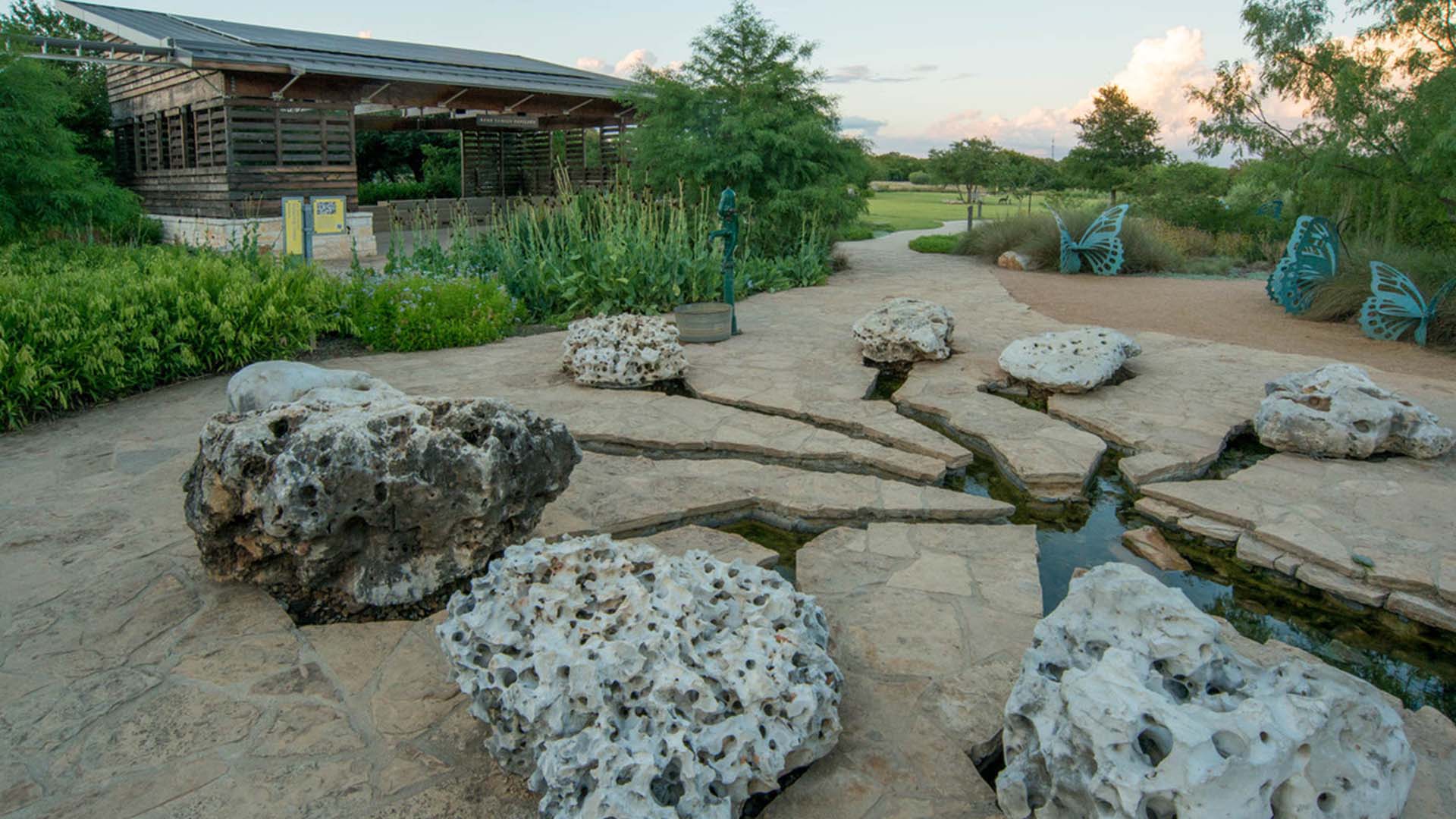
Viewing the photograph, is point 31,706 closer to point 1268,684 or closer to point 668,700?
point 668,700

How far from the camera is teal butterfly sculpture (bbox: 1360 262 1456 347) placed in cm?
725

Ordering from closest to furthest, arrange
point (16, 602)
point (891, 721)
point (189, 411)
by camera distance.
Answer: point (891, 721) < point (16, 602) < point (189, 411)

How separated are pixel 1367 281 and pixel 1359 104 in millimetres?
2060

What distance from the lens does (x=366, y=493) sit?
2850 millimetres

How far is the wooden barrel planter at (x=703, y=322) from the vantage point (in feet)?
24.1

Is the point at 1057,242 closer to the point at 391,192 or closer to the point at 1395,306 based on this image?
the point at 1395,306

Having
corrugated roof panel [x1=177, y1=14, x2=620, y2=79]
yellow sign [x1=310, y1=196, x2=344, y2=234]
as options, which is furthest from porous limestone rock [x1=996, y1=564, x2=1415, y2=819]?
corrugated roof panel [x1=177, y1=14, x2=620, y2=79]

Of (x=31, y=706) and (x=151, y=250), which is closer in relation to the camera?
(x=31, y=706)

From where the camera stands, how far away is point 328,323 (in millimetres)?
7055

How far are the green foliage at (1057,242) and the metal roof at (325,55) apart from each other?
7.93 m

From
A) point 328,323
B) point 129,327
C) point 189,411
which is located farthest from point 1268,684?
point 328,323

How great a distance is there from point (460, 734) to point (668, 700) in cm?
68

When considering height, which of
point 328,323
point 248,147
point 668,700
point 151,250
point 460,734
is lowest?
point 460,734

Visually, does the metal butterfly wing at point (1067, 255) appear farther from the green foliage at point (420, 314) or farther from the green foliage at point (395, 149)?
the green foliage at point (395, 149)
